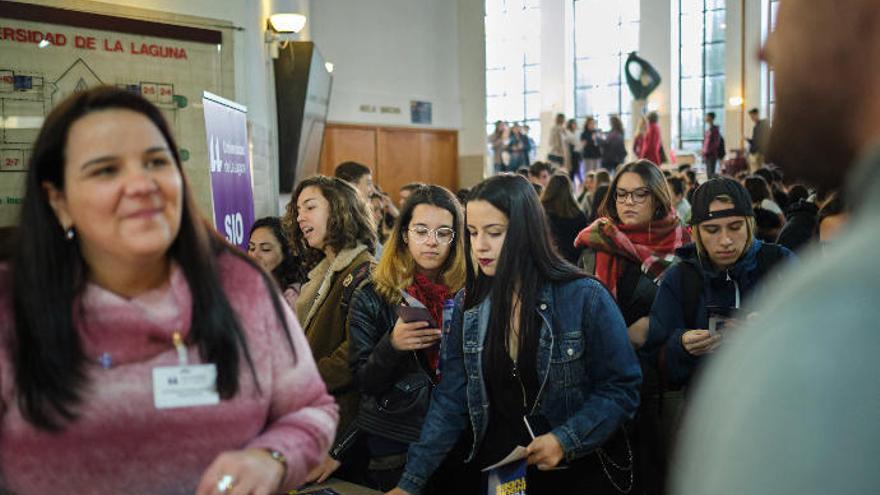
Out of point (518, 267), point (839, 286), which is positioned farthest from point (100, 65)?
point (839, 286)

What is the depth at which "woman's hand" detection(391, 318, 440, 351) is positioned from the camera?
121 inches

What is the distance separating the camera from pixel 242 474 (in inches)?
58.7

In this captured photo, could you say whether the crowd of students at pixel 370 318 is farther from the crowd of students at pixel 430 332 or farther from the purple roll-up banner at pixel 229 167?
the purple roll-up banner at pixel 229 167

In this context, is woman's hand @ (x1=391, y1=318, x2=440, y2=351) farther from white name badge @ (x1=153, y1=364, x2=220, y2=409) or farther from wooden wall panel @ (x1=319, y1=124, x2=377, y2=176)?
wooden wall panel @ (x1=319, y1=124, x2=377, y2=176)

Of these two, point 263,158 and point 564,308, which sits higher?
point 263,158

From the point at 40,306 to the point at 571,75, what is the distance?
1099 inches

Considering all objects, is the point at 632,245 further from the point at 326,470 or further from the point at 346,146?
the point at 346,146

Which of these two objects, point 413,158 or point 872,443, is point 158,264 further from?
point 413,158

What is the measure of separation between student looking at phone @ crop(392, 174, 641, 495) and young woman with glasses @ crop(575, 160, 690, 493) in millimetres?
951

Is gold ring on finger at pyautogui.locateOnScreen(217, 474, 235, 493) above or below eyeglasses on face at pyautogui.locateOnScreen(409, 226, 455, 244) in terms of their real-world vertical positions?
below

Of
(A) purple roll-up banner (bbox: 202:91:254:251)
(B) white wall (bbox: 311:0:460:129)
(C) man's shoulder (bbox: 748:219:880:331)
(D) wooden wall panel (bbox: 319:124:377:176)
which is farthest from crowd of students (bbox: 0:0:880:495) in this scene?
(D) wooden wall panel (bbox: 319:124:377:176)

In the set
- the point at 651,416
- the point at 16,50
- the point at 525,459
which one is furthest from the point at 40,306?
the point at 16,50

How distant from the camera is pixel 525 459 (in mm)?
2594

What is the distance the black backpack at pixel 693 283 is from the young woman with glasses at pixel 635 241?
290 millimetres
